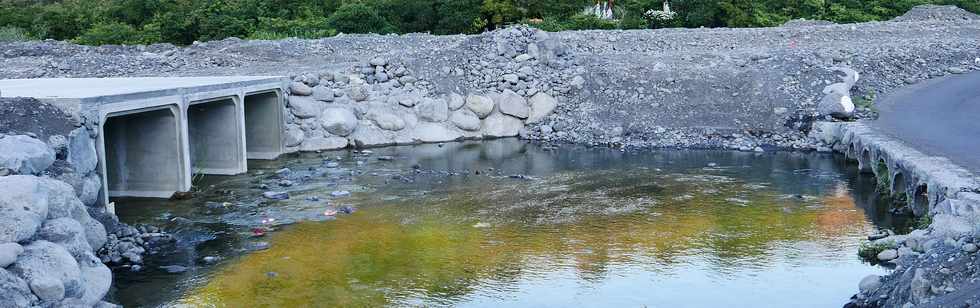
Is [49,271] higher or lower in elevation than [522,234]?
higher

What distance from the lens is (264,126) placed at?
83.1 ft

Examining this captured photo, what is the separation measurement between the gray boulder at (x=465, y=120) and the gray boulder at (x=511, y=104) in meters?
0.89

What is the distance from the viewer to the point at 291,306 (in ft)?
41.4

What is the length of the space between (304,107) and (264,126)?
1.48 m

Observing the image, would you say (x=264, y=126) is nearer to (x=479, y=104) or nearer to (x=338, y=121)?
(x=338, y=121)

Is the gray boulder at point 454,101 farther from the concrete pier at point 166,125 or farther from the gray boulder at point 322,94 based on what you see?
the concrete pier at point 166,125

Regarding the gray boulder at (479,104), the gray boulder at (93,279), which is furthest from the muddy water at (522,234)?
the gray boulder at (479,104)

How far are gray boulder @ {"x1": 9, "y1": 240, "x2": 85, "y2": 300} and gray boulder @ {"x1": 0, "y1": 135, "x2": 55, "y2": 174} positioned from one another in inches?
97.7

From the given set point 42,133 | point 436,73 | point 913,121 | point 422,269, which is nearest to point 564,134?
point 436,73

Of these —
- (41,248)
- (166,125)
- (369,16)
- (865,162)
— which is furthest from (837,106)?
(369,16)

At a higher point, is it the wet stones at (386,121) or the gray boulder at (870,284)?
the wet stones at (386,121)

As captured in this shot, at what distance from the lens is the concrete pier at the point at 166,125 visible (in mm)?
16875

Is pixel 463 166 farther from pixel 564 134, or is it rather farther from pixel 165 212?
pixel 165 212

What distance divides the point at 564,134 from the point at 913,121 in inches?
383
